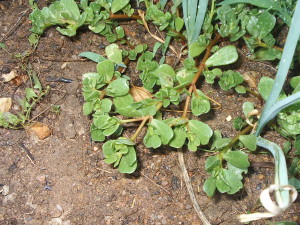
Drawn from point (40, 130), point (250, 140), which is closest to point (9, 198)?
point (40, 130)

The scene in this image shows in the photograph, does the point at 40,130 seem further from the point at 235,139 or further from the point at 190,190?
the point at 235,139

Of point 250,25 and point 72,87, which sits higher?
point 250,25

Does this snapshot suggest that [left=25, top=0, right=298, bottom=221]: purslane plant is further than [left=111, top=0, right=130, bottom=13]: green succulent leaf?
No

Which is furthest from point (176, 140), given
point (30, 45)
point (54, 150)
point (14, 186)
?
point (30, 45)

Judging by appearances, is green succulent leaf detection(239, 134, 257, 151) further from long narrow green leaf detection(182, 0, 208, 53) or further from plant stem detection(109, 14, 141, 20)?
plant stem detection(109, 14, 141, 20)

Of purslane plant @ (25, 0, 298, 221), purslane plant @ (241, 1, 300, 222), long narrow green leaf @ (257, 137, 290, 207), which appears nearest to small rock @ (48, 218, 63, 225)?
purslane plant @ (25, 0, 298, 221)

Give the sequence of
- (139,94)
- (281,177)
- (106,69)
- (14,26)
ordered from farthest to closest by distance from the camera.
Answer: (14,26)
(139,94)
(106,69)
(281,177)

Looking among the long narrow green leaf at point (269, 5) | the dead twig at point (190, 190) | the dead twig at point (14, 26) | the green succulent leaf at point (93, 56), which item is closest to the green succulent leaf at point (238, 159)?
the dead twig at point (190, 190)
